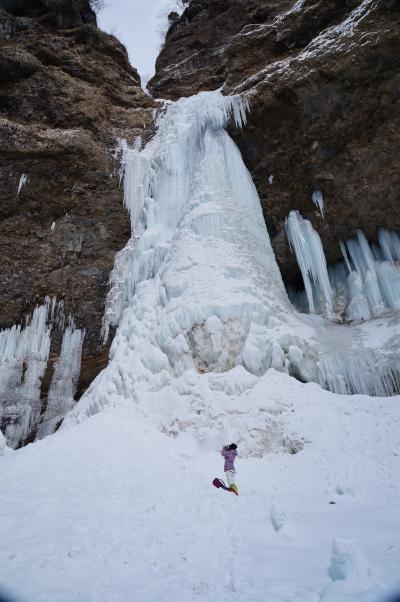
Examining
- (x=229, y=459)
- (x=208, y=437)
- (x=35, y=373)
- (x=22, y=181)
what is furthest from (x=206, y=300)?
(x=22, y=181)

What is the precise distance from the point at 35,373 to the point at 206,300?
7.90 m

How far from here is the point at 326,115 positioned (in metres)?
13.4

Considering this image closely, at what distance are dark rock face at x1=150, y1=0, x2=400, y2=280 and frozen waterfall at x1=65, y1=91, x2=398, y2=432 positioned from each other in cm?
87

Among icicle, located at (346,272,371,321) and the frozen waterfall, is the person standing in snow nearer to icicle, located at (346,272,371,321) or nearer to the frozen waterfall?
the frozen waterfall

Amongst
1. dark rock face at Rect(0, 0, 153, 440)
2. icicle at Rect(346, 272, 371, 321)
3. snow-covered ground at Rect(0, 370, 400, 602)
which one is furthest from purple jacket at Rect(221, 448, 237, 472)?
dark rock face at Rect(0, 0, 153, 440)

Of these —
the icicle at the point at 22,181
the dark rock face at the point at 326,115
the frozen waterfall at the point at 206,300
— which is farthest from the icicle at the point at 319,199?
the icicle at the point at 22,181

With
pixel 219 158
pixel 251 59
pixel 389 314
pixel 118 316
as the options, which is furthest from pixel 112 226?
pixel 389 314

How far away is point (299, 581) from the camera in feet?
9.86

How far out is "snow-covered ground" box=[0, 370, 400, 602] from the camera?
124 inches

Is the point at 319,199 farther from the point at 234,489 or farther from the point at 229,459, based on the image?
the point at 234,489

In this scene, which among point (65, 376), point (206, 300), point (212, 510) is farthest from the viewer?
point (65, 376)

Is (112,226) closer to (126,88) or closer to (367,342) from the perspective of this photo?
(126,88)

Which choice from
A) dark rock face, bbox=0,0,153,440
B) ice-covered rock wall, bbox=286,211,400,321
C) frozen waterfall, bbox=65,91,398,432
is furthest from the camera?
dark rock face, bbox=0,0,153,440

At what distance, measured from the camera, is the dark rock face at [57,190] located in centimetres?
1517
